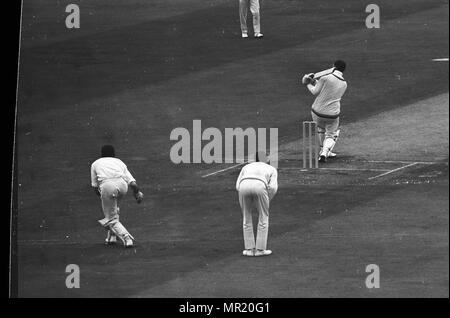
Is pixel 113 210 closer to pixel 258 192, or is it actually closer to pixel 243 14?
pixel 258 192

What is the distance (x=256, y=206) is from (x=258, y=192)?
322 mm

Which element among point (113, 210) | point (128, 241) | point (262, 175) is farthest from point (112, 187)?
point (262, 175)

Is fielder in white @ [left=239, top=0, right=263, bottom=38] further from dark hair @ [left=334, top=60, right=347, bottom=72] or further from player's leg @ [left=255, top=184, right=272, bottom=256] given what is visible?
player's leg @ [left=255, top=184, right=272, bottom=256]

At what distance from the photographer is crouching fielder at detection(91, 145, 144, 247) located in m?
23.5

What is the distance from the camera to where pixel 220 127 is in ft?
100

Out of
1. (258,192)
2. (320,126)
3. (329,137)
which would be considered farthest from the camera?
(320,126)

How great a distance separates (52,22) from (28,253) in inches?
547

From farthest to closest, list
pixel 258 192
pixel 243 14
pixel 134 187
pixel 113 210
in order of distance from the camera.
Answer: pixel 243 14
pixel 113 210
pixel 134 187
pixel 258 192

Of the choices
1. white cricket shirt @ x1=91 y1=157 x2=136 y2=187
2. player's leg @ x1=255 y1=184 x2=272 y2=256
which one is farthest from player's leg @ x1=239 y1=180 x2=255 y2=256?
white cricket shirt @ x1=91 y1=157 x2=136 y2=187

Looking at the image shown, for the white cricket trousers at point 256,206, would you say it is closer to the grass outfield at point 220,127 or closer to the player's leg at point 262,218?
the player's leg at point 262,218

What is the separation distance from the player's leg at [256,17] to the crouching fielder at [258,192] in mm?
12218

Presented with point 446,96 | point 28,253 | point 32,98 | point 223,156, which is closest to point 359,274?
point 28,253

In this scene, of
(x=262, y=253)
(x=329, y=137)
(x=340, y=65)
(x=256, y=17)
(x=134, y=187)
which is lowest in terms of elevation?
(x=262, y=253)
